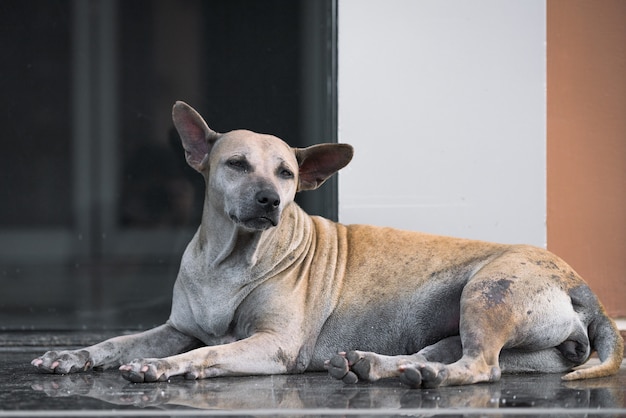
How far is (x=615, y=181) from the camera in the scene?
6367 millimetres

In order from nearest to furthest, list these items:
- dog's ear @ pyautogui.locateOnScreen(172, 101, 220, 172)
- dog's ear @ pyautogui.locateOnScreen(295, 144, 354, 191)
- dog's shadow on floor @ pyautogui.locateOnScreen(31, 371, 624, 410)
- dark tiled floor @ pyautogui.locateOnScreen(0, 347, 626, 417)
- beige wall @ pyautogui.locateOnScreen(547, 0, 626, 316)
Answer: dark tiled floor @ pyautogui.locateOnScreen(0, 347, 626, 417) < dog's shadow on floor @ pyautogui.locateOnScreen(31, 371, 624, 410) < dog's ear @ pyautogui.locateOnScreen(172, 101, 220, 172) < dog's ear @ pyautogui.locateOnScreen(295, 144, 354, 191) < beige wall @ pyautogui.locateOnScreen(547, 0, 626, 316)

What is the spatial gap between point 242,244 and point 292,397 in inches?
41.1

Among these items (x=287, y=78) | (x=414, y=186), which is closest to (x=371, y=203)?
(x=414, y=186)

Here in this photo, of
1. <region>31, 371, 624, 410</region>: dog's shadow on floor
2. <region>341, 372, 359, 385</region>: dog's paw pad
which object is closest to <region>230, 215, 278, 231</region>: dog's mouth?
<region>31, 371, 624, 410</region>: dog's shadow on floor

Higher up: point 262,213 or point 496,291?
point 262,213

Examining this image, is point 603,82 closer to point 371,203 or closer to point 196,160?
point 371,203

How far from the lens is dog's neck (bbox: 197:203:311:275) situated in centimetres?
488

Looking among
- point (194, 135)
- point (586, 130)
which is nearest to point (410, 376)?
point (194, 135)

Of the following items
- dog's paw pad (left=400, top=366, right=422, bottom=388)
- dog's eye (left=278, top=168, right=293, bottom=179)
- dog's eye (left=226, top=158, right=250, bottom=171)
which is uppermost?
dog's eye (left=226, top=158, right=250, bottom=171)

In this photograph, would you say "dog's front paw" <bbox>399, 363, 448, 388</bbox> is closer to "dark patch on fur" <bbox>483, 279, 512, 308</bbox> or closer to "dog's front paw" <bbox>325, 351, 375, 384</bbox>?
"dog's front paw" <bbox>325, 351, 375, 384</bbox>

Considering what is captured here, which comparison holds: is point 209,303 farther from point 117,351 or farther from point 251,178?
point 251,178

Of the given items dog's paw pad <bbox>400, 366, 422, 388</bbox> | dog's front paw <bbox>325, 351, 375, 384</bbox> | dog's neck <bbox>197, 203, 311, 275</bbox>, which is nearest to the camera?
dog's paw pad <bbox>400, 366, 422, 388</bbox>

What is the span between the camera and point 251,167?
476 centimetres

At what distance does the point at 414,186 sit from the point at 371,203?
0.90 feet
